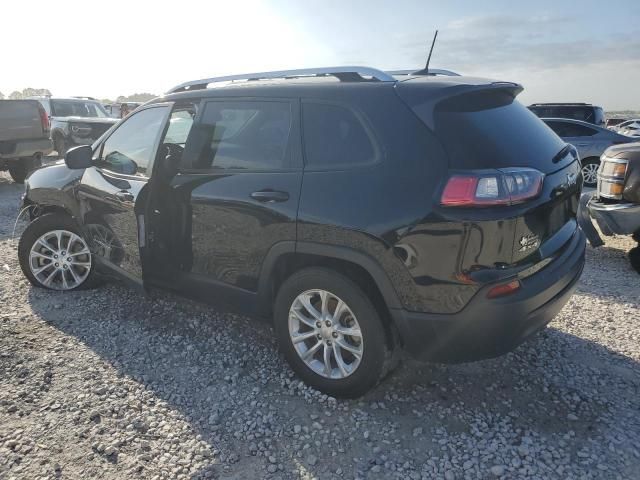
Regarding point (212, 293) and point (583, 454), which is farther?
point (212, 293)

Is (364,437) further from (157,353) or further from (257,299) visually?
(157,353)

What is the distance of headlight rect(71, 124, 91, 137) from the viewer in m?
13.6

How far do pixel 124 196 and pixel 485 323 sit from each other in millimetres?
2700

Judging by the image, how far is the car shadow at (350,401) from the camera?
102 inches

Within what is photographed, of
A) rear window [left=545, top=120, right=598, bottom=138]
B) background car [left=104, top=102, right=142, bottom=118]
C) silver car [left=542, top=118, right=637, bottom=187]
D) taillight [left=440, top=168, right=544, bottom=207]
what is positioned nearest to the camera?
taillight [left=440, top=168, right=544, bottom=207]

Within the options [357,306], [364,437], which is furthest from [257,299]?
[364,437]

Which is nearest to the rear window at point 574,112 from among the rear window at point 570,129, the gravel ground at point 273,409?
the rear window at point 570,129

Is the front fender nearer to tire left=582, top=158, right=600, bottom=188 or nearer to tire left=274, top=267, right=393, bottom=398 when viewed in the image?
tire left=274, top=267, right=393, bottom=398

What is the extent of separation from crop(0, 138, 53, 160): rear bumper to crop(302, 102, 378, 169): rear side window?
9153mm

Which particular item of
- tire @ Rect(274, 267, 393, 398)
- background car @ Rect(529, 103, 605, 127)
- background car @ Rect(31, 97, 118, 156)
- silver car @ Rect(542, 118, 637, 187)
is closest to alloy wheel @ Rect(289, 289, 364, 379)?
tire @ Rect(274, 267, 393, 398)

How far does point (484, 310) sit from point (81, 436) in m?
2.20

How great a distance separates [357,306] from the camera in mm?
2666

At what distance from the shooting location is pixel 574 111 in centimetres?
1357

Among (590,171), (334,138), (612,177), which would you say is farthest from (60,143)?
(612,177)
